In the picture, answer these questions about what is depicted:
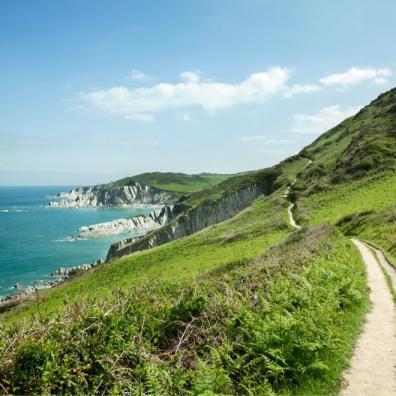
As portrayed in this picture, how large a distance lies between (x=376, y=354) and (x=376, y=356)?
169mm

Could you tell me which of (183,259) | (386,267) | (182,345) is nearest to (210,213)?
(183,259)

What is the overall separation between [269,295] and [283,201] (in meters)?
73.3

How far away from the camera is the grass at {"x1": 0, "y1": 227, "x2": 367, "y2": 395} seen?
872 centimetres

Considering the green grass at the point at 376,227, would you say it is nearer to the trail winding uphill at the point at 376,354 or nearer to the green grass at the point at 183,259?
the green grass at the point at 183,259

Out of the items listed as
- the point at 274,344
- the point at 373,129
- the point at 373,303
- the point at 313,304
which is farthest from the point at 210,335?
the point at 373,129

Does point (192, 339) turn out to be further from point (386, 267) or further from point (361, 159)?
point (361, 159)

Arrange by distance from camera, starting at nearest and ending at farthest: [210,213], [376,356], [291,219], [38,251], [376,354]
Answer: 1. [376,356]
2. [376,354]
3. [291,219]
4. [210,213]
5. [38,251]

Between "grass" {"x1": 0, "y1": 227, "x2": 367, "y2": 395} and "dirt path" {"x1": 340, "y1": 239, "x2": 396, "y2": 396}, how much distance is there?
39cm

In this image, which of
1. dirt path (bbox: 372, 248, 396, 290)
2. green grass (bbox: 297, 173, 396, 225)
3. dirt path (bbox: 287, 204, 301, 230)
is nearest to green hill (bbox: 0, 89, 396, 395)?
dirt path (bbox: 372, 248, 396, 290)

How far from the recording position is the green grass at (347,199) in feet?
187

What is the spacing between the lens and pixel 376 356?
42.1ft

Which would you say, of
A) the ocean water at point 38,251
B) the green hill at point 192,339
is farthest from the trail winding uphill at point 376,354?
the ocean water at point 38,251

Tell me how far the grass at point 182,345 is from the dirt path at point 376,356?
39 cm

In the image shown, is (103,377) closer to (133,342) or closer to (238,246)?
(133,342)
